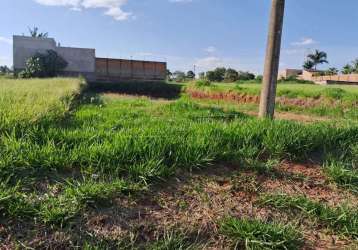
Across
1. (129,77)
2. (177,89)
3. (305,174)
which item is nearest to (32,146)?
(305,174)

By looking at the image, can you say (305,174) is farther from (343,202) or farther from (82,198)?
(82,198)

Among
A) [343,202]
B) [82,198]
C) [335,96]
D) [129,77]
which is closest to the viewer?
[82,198]

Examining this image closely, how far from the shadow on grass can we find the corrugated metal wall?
31.3 feet

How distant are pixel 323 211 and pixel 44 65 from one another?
4054 centimetres

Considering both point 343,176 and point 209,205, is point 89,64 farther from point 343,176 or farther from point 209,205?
point 209,205

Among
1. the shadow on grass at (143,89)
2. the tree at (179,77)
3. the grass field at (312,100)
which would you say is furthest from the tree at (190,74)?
the grass field at (312,100)

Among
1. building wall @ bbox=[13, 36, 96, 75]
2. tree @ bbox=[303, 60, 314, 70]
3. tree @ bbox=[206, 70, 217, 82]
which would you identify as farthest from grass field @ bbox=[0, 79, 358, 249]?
tree @ bbox=[303, 60, 314, 70]

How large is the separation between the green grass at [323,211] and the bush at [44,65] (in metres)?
38.8

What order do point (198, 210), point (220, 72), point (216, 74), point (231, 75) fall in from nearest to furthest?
1. point (198, 210)
2. point (231, 75)
3. point (216, 74)
4. point (220, 72)

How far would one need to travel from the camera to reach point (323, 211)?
9.87 ft

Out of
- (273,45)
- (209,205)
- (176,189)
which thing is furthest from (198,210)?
(273,45)

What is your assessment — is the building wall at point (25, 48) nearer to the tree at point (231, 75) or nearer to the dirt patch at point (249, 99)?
the dirt patch at point (249, 99)

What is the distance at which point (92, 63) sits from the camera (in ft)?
150

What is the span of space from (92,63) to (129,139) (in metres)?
44.0
